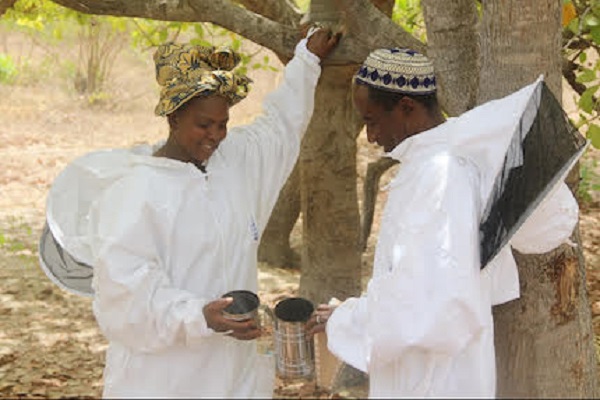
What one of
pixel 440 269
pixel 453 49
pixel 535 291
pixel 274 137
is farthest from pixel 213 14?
pixel 440 269

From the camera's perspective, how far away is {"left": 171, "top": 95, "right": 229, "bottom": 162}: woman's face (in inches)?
109

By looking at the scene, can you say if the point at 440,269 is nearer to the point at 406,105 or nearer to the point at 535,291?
the point at 406,105

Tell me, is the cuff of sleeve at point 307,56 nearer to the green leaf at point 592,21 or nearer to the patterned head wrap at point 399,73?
the patterned head wrap at point 399,73

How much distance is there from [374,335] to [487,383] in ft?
1.13

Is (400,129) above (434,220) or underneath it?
above

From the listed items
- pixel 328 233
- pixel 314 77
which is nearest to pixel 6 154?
pixel 328 233

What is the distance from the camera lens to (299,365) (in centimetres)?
270

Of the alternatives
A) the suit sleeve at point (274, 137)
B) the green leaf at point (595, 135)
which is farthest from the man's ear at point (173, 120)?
the green leaf at point (595, 135)

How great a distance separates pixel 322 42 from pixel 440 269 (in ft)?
5.02

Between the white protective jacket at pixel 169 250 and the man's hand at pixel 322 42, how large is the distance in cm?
48

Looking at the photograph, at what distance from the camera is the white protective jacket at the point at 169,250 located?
2637mm

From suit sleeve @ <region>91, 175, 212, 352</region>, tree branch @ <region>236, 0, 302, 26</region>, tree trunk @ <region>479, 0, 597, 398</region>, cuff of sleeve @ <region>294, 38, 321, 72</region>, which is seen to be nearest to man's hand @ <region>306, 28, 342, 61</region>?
cuff of sleeve @ <region>294, 38, 321, 72</region>

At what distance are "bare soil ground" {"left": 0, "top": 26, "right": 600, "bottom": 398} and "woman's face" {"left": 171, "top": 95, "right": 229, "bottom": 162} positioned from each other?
151 centimetres

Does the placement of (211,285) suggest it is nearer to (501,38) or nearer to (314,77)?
(314,77)
